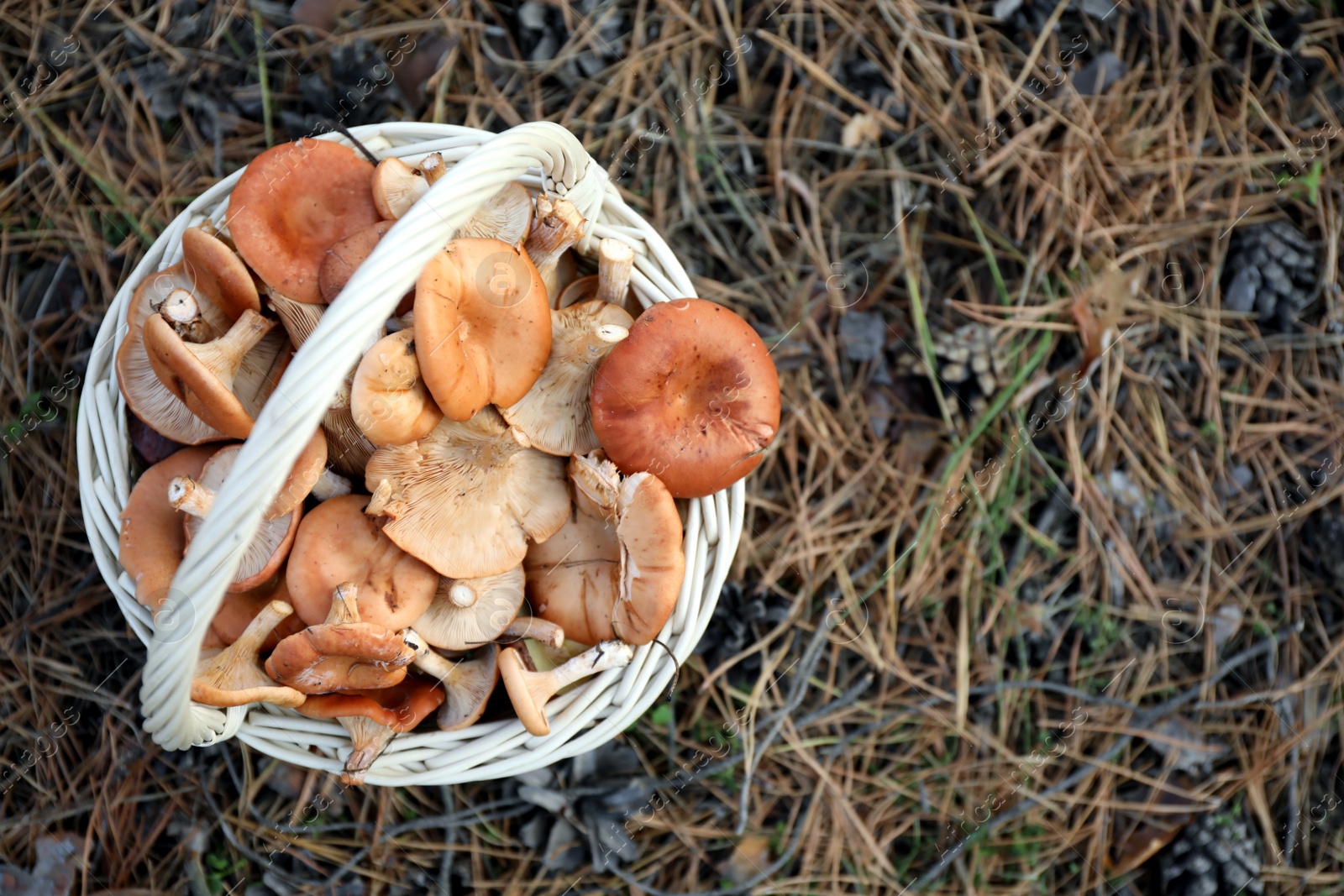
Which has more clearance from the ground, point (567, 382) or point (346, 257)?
point (346, 257)

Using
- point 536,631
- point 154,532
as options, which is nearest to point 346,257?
point 154,532

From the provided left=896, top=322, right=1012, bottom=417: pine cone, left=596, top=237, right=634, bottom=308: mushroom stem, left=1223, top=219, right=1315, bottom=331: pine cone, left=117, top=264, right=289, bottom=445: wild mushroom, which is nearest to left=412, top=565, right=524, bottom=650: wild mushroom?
left=117, top=264, right=289, bottom=445: wild mushroom

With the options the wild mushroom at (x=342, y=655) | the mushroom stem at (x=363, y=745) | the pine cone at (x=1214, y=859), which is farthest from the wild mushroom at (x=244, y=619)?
the pine cone at (x=1214, y=859)

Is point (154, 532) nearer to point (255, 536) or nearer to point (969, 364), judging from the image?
point (255, 536)

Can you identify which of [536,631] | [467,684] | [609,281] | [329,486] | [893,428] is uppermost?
[609,281]

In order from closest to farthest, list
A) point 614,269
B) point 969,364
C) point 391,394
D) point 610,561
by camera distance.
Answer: point 391,394
point 614,269
point 610,561
point 969,364

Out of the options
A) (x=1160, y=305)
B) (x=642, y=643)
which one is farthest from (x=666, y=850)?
(x=1160, y=305)

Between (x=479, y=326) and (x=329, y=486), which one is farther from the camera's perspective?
(x=329, y=486)

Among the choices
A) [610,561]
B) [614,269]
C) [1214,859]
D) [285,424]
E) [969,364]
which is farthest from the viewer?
[969,364]
